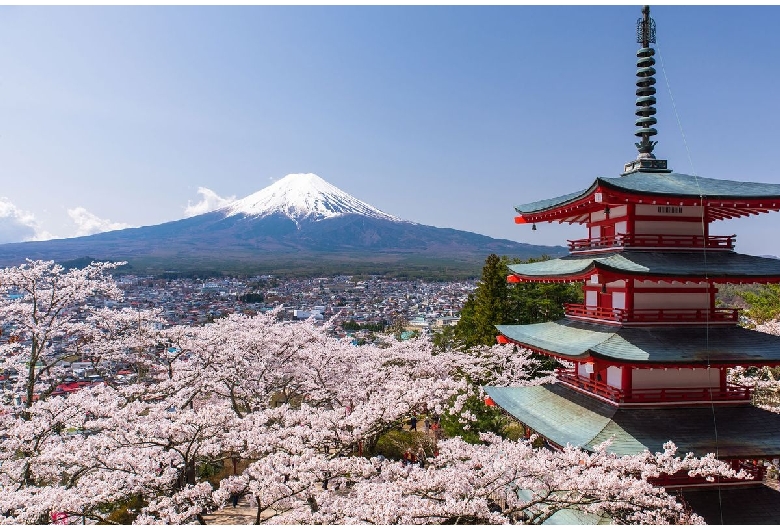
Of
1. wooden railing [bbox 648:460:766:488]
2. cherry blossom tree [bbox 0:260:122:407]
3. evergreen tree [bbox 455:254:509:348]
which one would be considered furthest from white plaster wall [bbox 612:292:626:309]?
cherry blossom tree [bbox 0:260:122:407]

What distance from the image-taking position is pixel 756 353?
8.20 meters

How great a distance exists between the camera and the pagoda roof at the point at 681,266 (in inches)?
326

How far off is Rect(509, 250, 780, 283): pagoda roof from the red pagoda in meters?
0.02

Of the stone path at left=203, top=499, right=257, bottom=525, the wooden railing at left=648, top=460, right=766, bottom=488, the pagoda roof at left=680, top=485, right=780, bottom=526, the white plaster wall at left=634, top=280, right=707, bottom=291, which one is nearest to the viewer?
the pagoda roof at left=680, top=485, right=780, bottom=526

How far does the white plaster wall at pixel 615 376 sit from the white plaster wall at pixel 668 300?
1.18 m

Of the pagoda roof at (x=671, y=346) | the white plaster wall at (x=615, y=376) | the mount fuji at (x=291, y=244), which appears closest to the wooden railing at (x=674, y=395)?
the white plaster wall at (x=615, y=376)

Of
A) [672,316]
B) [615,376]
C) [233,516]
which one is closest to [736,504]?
[615,376]

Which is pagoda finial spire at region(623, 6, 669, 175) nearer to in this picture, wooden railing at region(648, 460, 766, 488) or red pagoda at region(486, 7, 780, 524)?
red pagoda at region(486, 7, 780, 524)

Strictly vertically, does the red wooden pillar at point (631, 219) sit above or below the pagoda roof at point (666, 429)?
above

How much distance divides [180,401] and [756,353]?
12500 millimetres

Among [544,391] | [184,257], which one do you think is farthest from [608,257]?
[184,257]

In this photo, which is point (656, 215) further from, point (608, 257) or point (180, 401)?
point (180, 401)

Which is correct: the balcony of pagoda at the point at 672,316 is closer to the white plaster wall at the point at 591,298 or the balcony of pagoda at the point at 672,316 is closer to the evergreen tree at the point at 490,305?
the white plaster wall at the point at 591,298

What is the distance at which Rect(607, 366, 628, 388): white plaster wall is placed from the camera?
8.75 metres
